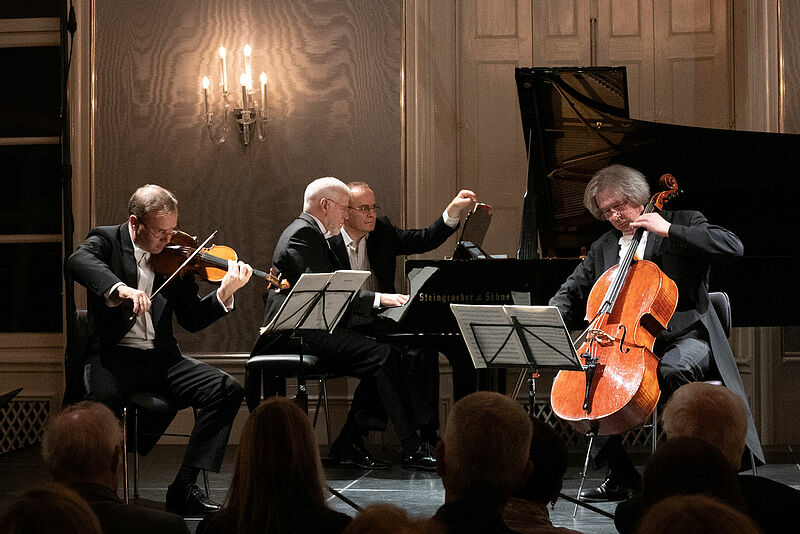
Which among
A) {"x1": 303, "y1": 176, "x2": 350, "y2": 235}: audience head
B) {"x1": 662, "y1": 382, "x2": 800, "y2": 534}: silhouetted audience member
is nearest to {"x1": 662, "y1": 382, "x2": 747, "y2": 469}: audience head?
{"x1": 662, "y1": 382, "x2": 800, "y2": 534}: silhouetted audience member

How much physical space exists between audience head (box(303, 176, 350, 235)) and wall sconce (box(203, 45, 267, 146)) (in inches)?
40.6

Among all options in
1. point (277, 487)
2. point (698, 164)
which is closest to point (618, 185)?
point (698, 164)

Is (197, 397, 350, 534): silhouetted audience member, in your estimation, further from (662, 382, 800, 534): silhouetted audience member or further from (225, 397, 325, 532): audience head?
(662, 382, 800, 534): silhouetted audience member

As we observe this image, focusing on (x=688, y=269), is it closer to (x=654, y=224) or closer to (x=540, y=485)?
(x=654, y=224)

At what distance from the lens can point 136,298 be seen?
3.81m

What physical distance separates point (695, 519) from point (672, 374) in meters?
3.04

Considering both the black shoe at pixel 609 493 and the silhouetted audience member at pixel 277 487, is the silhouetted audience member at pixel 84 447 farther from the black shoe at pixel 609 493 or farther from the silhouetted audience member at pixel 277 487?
the black shoe at pixel 609 493

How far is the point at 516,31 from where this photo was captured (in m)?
5.98

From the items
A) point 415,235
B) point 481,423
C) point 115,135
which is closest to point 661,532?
point 481,423

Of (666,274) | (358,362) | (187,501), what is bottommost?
(187,501)

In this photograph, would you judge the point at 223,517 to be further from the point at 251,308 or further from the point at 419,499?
the point at 251,308

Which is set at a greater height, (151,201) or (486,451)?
(151,201)

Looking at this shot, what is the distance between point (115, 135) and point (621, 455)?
3747mm

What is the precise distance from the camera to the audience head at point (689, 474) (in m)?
1.65
